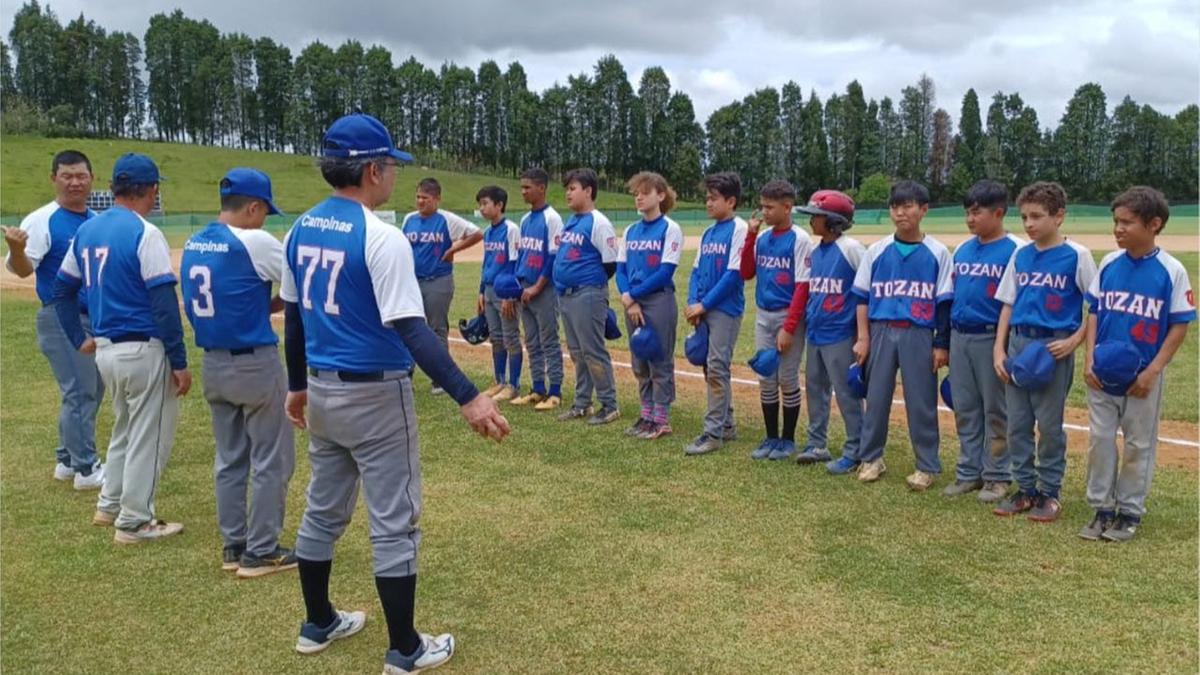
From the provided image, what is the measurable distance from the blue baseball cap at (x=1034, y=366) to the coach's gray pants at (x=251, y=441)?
168 inches

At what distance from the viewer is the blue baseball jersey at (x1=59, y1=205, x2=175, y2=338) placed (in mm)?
5004

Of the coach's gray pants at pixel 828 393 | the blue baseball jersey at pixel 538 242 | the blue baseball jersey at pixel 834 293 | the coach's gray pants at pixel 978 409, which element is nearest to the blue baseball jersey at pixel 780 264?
the blue baseball jersey at pixel 834 293

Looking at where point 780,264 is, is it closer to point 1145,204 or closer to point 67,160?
point 1145,204

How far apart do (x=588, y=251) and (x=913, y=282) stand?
2.96m

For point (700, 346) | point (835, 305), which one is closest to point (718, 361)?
point (700, 346)

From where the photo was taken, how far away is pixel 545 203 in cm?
852

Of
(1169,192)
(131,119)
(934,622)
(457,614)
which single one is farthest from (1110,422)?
(131,119)

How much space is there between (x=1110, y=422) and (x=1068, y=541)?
0.73 meters

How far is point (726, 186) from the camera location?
277 inches

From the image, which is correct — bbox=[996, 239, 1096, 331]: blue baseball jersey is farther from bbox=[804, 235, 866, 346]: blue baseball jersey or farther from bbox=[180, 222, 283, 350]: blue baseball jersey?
bbox=[180, 222, 283, 350]: blue baseball jersey

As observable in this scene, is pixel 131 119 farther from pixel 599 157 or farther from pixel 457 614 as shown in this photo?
pixel 457 614

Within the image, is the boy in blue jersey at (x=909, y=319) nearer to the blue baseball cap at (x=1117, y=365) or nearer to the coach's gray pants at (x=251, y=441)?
the blue baseball cap at (x=1117, y=365)

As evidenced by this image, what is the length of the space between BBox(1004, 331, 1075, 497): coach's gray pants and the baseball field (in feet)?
0.97

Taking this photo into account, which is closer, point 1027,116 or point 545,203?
point 545,203
